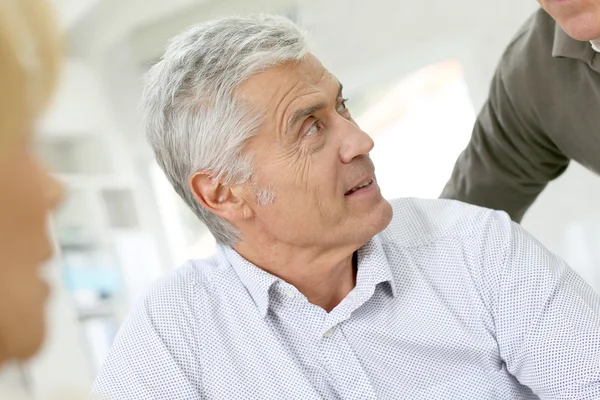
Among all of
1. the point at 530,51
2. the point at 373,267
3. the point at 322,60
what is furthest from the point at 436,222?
the point at 322,60

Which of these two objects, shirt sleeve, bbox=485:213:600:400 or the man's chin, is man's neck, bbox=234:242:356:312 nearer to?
shirt sleeve, bbox=485:213:600:400

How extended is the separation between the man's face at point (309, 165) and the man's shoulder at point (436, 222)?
0.50 ft

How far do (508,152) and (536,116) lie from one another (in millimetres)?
130

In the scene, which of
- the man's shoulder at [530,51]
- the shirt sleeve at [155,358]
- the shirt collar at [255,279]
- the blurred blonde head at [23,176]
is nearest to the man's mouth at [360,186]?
the shirt collar at [255,279]

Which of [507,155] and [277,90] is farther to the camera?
[507,155]

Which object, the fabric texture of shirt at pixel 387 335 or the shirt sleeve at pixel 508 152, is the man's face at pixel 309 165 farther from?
the shirt sleeve at pixel 508 152

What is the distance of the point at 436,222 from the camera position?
166 cm

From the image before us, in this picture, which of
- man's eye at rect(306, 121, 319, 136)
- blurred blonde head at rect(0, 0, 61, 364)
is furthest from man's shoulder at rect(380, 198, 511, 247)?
blurred blonde head at rect(0, 0, 61, 364)

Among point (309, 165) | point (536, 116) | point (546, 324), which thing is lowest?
point (546, 324)

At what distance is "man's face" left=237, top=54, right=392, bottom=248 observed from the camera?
1.53 metres

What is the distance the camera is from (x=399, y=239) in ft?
5.46

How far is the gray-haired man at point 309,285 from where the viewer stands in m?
1.48

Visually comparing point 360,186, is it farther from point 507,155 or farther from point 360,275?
point 507,155

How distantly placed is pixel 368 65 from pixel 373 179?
263 cm
